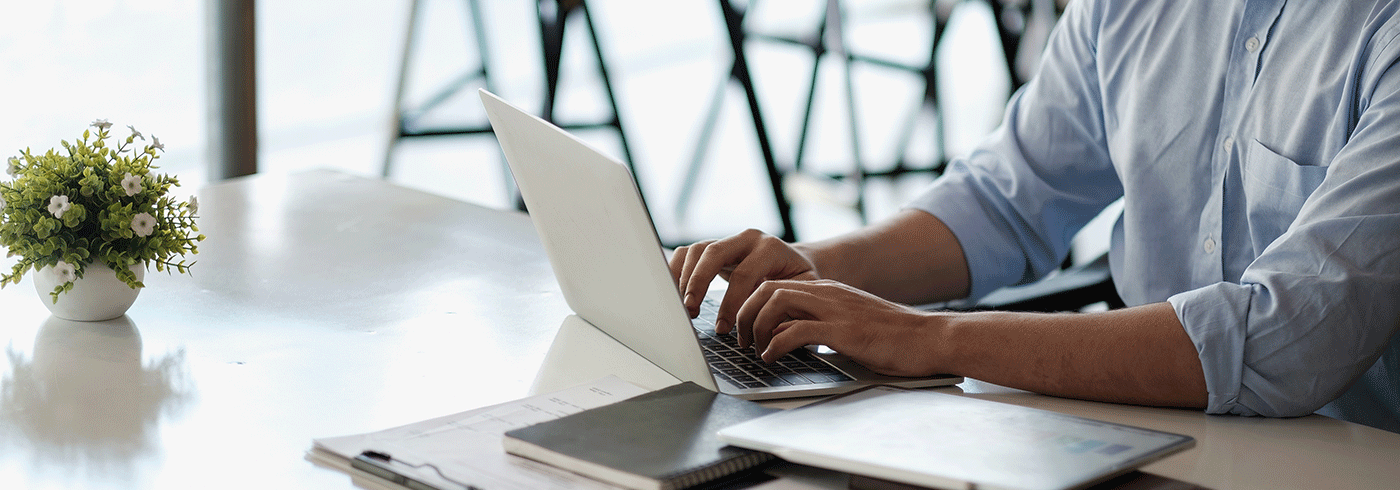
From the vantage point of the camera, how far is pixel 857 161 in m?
3.92

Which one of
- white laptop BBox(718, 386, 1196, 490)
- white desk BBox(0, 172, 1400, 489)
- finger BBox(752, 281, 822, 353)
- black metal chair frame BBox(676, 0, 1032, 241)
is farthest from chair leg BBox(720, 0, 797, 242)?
white laptop BBox(718, 386, 1196, 490)

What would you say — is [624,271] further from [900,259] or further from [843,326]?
[900,259]

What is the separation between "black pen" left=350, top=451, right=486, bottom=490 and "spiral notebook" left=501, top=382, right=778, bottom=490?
63 millimetres

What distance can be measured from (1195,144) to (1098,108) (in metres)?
0.18

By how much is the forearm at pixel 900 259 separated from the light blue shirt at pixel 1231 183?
3cm

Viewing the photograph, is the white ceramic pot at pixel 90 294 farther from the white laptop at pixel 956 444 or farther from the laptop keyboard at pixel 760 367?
the white laptop at pixel 956 444

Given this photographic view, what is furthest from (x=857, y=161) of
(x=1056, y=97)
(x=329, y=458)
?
(x=329, y=458)

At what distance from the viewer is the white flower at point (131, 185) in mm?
1049

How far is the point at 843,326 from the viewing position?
3.15ft

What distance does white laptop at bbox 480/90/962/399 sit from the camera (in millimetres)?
835

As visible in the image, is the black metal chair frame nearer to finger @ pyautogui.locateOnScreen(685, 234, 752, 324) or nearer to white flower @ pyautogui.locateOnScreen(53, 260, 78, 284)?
finger @ pyautogui.locateOnScreen(685, 234, 752, 324)

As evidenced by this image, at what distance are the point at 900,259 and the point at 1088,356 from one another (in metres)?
0.46

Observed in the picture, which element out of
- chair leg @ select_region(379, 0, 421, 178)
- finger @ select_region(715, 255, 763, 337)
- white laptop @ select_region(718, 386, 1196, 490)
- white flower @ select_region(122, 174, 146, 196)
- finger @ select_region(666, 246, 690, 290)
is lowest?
white laptop @ select_region(718, 386, 1196, 490)

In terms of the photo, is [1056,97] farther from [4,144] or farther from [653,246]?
[4,144]
